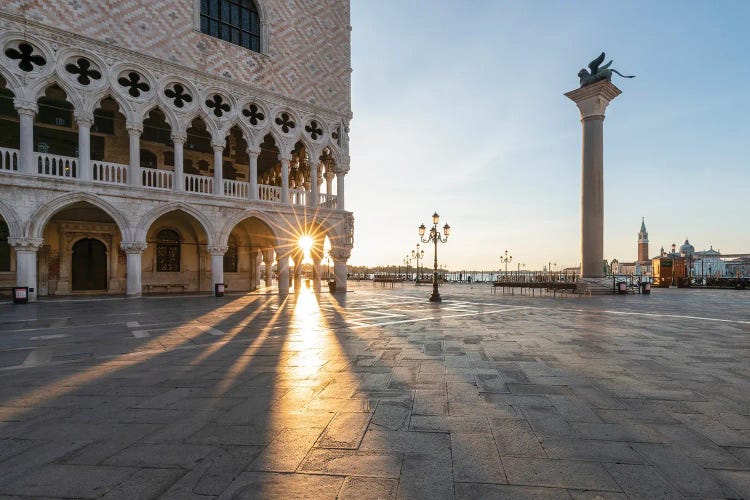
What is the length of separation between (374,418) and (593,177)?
23564 millimetres

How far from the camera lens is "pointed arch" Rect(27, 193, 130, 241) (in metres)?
15.1

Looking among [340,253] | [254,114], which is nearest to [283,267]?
[340,253]

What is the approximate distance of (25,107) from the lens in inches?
589

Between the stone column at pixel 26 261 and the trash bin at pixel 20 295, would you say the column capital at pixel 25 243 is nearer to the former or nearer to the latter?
the stone column at pixel 26 261

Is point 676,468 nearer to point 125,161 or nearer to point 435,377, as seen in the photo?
point 435,377

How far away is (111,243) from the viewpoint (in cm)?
2033

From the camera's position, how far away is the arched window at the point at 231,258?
954 inches

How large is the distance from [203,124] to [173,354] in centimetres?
1818

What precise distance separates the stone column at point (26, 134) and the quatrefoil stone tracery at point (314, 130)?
12.8 meters

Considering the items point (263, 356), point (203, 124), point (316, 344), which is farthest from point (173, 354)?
point (203, 124)

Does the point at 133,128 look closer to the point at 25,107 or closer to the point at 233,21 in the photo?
the point at 25,107

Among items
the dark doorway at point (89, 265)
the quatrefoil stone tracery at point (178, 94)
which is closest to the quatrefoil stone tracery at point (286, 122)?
the quatrefoil stone tracery at point (178, 94)

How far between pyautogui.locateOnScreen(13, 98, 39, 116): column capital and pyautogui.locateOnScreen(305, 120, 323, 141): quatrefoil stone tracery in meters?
12.7

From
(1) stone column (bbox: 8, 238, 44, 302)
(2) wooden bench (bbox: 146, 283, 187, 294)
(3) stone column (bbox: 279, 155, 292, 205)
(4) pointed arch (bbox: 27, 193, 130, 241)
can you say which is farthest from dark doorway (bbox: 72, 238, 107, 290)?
(3) stone column (bbox: 279, 155, 292, 205)
